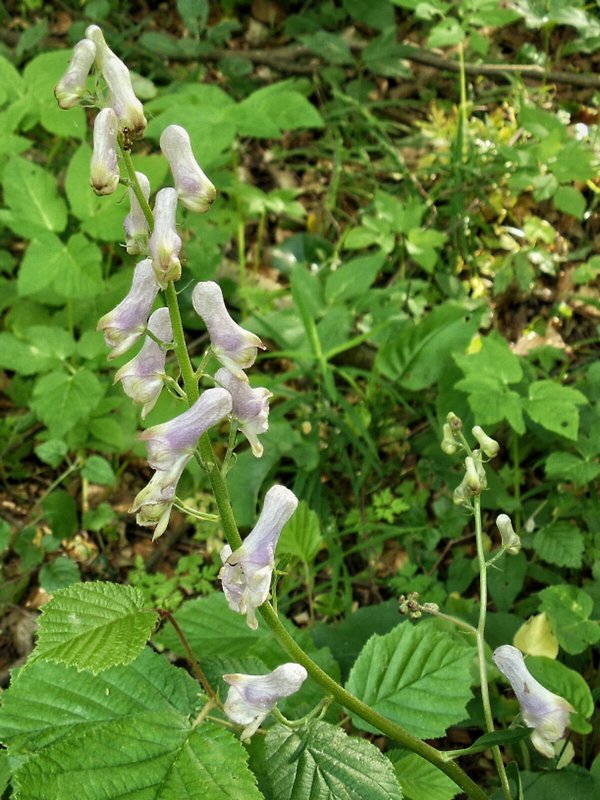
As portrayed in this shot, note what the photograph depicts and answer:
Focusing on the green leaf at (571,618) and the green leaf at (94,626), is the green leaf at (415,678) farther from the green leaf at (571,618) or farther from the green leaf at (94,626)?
the green leaf at (94,626)

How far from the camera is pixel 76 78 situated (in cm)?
149

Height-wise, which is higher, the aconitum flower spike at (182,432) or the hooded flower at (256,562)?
the aconitum flower spike at (182,432)

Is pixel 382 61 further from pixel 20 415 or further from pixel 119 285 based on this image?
pixel 20 415

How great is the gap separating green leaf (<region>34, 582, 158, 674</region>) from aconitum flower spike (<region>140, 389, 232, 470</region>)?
0.34 m

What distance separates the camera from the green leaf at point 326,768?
162 centimetres

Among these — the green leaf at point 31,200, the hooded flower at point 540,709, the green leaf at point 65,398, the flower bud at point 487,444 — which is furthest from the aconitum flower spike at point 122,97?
the green leaf at point 31,200

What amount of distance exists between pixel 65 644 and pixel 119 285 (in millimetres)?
2513

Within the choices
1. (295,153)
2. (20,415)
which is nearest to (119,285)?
(20,415)

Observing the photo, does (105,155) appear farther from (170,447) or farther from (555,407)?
(555,407)

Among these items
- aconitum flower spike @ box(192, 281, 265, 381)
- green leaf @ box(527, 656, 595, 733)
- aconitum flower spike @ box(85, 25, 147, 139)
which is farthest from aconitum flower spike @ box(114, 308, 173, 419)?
green leaf @ box(527, 656, 595, 733)

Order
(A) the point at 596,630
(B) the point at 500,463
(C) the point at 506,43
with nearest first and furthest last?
Result: (A) the point at 596,630, (B) the point at 500,463, (C) the point at 506,43

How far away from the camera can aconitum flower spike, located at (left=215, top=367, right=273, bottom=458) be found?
61.9 inches

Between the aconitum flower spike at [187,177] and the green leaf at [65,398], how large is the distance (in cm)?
189

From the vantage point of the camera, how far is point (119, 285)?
3.85 m
